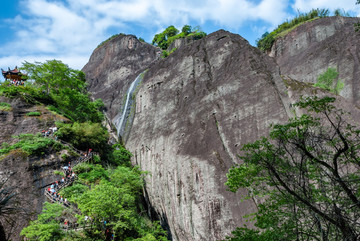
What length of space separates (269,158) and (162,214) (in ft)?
52.6

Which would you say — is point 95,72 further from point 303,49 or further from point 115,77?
point 303,49

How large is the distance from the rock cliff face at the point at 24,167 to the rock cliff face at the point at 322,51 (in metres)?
28.8

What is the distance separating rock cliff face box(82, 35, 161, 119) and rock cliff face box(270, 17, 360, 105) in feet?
88.9

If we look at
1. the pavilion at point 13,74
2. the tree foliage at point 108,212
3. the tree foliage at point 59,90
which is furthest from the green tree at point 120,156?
the pavilion at point 13,74

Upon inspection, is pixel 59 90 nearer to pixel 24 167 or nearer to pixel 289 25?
pixel 24 167

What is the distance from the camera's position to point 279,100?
62.0ft

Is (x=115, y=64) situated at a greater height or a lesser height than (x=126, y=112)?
greater

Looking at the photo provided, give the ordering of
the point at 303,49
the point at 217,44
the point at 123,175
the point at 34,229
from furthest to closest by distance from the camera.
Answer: the point at 303,49, the point at 217,44, the point at 123,175, the point at 34,229

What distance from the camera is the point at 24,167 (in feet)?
59.7

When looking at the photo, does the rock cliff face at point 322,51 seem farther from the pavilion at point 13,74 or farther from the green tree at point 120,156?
the pavilion at point 13,74

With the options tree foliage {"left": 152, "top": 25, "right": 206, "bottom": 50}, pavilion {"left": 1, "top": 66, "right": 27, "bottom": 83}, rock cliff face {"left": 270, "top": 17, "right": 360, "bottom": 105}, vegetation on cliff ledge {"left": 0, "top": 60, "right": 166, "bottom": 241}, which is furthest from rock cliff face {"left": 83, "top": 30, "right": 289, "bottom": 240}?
tree foliage {"left": 152, "top": 25, "right": 206, "bottom": 50}

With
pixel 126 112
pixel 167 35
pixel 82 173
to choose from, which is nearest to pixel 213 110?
pixel 82 173

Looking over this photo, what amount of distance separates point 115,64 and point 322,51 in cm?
4187

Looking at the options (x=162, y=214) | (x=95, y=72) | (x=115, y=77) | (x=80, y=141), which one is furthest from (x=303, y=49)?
A: (x=95, y=72)
